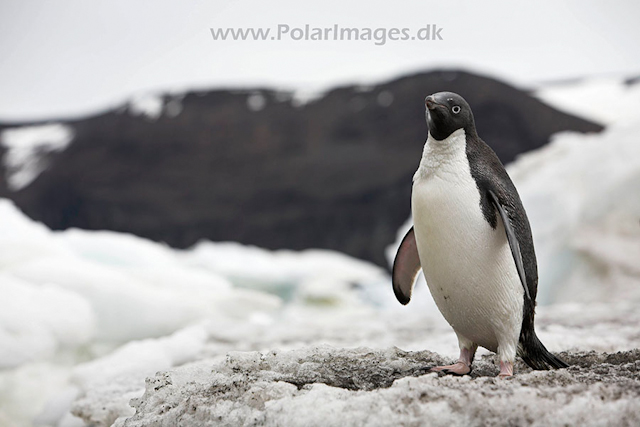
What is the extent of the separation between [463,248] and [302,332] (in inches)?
47.8

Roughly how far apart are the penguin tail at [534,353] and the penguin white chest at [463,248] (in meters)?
0.05

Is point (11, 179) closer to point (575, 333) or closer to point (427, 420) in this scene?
point (575, 333)

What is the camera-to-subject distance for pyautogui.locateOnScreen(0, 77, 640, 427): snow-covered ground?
0.79 m

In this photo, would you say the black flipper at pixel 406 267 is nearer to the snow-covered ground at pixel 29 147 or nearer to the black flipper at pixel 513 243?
the black flipper at pixel 513 243

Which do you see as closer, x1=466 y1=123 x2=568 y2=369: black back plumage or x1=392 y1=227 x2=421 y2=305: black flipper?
x1=466 y1=123 x2=568 y2=369: black back plumage

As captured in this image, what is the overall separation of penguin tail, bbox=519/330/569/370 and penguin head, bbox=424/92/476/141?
394 millimetres

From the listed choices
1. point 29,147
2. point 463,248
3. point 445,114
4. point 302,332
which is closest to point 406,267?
point 463,248

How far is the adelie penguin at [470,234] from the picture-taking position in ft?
3.33

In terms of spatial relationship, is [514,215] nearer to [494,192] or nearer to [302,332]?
[494,192]

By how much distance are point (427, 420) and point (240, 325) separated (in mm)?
1605

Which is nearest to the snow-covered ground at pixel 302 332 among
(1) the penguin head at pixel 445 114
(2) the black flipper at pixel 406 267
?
(2) the black flipper at pixel 406 267

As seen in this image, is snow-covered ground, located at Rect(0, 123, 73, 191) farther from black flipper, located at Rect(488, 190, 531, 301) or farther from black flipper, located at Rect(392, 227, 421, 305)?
black flipper, located at Rect(488, 190, 531, 301)

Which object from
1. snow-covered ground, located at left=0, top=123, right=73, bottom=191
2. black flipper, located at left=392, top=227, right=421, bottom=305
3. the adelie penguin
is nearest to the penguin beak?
the adelie penguin

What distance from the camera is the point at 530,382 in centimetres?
84
